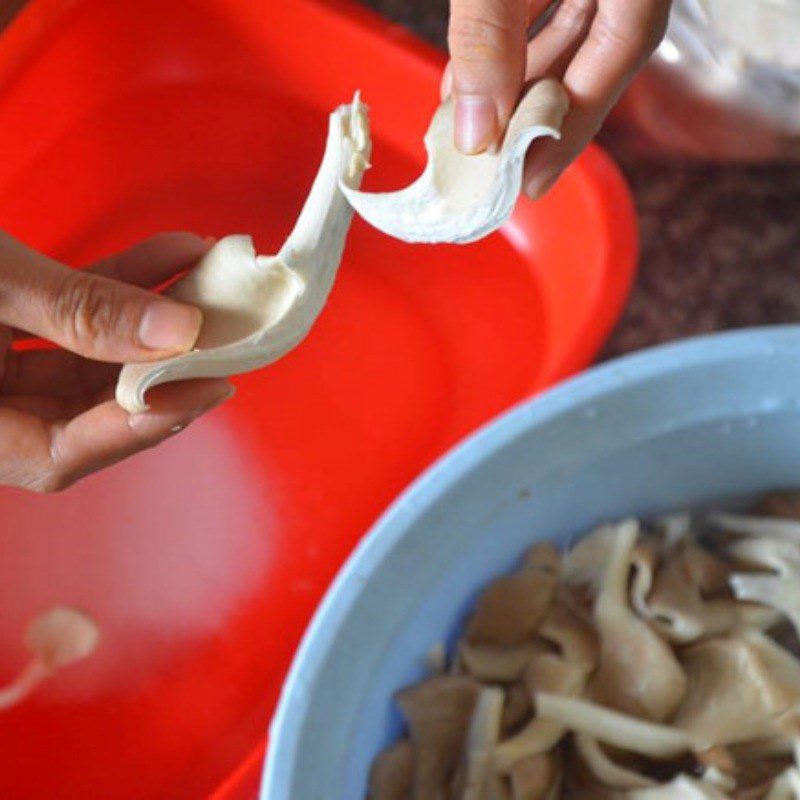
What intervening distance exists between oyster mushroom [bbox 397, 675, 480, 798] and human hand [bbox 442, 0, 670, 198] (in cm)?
30

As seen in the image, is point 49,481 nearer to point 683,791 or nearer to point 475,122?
point 475,122

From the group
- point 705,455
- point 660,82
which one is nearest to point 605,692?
point 705,455

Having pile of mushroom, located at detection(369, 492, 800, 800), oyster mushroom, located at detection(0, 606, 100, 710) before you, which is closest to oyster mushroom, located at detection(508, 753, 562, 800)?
pile of mushroom, located at detection(369, 492, 800, 800)

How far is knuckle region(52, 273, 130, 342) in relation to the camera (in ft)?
1.54

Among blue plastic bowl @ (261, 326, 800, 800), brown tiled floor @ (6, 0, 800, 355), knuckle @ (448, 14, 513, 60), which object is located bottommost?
brown tiled floor @ (6, 0, 800, 355)

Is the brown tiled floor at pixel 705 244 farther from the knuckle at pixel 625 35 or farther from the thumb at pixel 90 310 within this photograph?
the thumb at pixel 90 310

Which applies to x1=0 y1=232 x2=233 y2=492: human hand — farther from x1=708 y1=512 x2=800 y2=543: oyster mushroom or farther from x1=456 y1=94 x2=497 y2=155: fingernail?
x1=708 y1=512 x2=800 y2=543: oyster mushroom

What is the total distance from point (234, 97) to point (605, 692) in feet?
1.73

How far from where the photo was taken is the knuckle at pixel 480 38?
490mm

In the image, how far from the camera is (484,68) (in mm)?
488

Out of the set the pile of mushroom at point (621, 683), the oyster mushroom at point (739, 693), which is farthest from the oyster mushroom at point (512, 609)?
the oyster mushroom at point (739, 693)

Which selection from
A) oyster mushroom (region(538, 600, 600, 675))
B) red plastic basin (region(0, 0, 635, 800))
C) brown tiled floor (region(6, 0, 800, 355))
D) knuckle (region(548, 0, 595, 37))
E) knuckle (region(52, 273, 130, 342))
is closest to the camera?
knuckle (region(52, 273, 130, 342))

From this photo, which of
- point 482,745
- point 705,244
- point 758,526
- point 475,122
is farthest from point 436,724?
point 705,244

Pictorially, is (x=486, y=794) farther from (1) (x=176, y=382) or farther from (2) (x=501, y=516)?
(1) (x=176, y=382)
